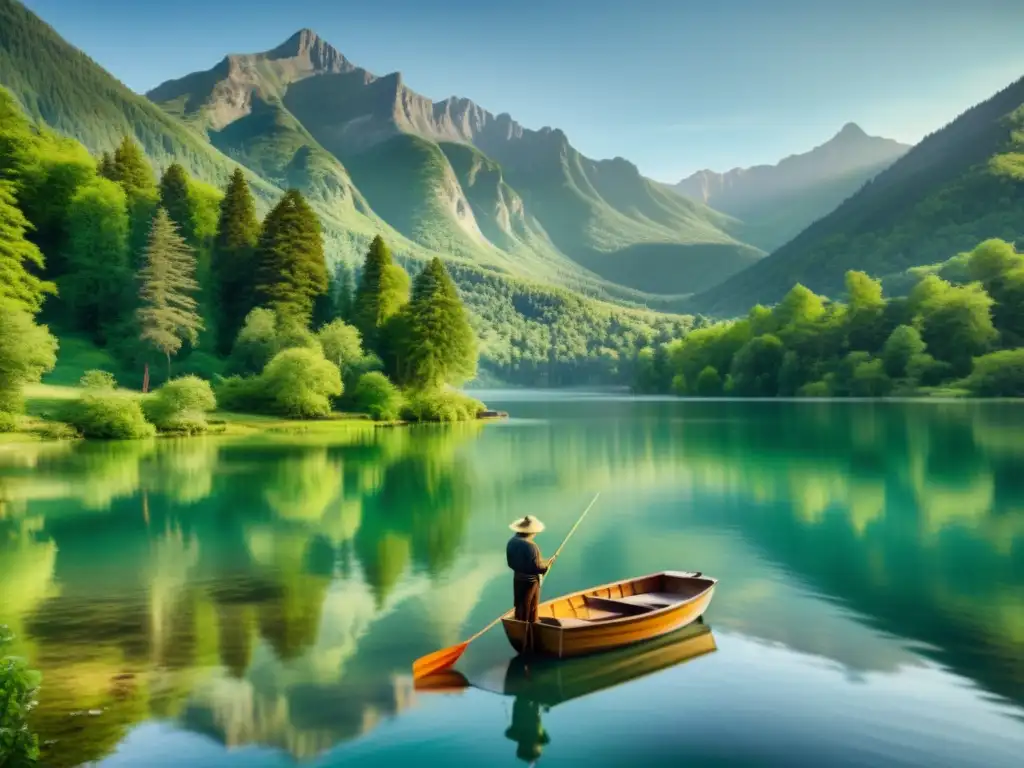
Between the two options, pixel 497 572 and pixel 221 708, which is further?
pixel 497 572

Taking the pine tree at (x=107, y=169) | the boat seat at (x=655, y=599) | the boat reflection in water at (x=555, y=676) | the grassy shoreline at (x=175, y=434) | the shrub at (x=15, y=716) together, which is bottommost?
the boat reflection in water at (x=555, y=676)

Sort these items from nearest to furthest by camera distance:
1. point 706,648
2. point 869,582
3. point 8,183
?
point 706,648 < point 869,582 < point 8,183

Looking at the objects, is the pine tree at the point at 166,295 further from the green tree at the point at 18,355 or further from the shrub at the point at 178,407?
the green tree at the point at 18,355

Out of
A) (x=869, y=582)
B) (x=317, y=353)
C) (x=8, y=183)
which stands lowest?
(x=869, y=582)

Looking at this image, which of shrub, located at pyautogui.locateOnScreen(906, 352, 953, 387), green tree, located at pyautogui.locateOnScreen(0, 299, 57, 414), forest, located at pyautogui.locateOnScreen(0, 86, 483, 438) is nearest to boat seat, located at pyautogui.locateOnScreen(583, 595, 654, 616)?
green tree, located at pyautogui.locateOnScreen(0, 299, 57, 414)

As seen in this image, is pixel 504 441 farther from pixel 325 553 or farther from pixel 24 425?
pixel 325 553

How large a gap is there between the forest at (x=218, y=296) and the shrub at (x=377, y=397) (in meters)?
0.15

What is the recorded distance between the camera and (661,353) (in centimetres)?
19000

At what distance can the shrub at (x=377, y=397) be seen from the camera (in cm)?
8488

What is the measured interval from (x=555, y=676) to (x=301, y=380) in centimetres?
6388

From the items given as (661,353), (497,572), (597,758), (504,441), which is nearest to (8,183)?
(504,441)

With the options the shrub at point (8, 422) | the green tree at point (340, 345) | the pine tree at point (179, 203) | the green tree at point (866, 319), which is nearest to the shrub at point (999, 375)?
the green tree at point (866, 319)

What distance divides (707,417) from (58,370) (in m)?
63.9

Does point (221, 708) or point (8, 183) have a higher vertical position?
point (8, 183)
